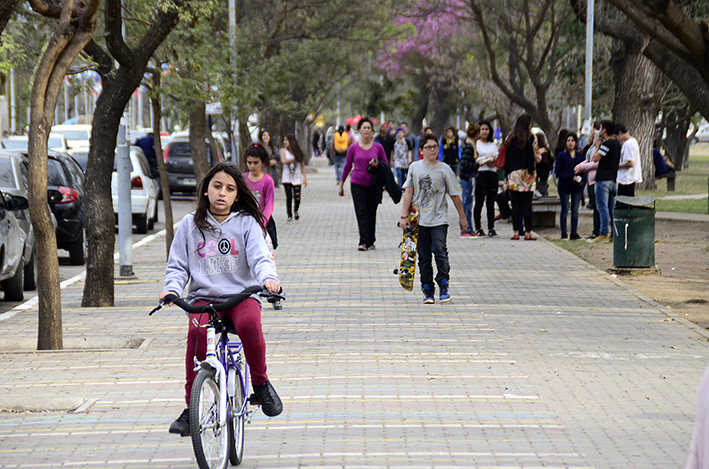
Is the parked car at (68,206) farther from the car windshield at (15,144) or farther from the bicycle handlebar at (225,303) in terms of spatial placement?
the bicycle handlebar at (225,303)

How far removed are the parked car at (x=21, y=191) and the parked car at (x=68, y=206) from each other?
1.27 m

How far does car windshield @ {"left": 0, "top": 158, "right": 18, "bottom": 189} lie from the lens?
467 inches

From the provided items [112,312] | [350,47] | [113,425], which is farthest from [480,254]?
[350,47]

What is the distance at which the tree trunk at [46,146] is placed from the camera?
7.24m

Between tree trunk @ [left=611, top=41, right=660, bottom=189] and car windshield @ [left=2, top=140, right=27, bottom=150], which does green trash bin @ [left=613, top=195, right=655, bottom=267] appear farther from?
car windshield @ [left=2, top=140, right=27, bottom=150]

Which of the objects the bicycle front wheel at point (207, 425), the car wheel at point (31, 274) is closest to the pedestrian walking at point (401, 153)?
the car wheel at point (31, 274)

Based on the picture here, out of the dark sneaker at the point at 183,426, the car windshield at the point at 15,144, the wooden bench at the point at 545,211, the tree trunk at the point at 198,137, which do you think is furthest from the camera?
the car windshield at the point at 15,144

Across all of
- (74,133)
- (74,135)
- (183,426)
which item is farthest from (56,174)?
(74,133)

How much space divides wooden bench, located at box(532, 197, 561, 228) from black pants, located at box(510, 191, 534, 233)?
2028mm

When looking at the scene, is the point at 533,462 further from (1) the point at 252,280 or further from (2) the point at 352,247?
(2) the point at 352,247

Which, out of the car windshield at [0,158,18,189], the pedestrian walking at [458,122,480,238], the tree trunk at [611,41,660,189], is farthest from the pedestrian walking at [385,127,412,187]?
the car windshield at [0,158,18,189]

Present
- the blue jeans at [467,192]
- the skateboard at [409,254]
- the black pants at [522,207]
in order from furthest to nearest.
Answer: the blue jeans at [467,192] < the black pants at [522,207] < the skateboard at [409,254]

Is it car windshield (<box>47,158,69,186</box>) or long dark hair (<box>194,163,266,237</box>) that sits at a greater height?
long dark hair (<box>194,163,266,237</box>)

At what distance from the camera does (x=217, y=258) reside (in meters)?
4.72
